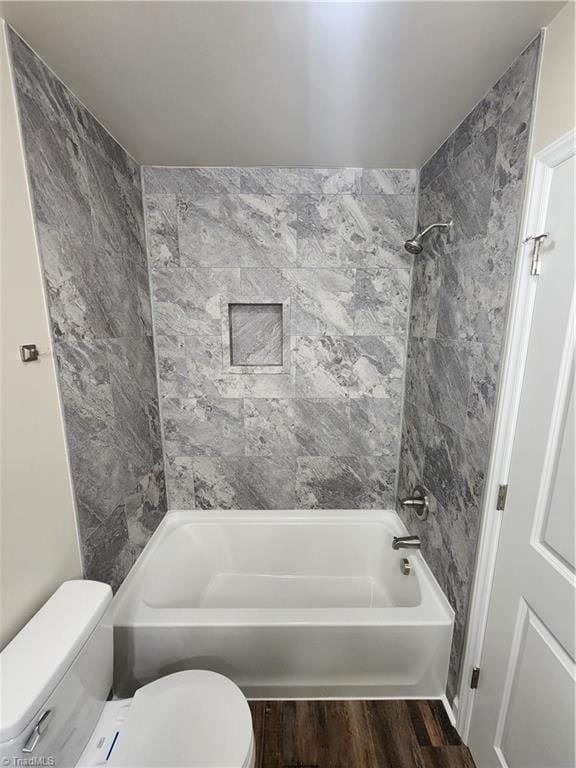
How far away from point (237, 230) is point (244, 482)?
1.48 m

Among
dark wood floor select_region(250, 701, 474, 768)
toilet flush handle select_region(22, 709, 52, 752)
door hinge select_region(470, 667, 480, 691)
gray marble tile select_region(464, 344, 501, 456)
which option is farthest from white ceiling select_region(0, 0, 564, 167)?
dark wood floor select_region(250, 701, 474, 768)

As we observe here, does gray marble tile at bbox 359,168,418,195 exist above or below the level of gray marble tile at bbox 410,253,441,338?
above

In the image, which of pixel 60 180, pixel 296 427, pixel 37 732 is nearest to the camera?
pixel 37 732

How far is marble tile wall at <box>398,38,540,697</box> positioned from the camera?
990mm

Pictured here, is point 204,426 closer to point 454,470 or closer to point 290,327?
Answer: point 290,327

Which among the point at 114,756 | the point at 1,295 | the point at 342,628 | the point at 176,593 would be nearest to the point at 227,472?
the point at 176,593

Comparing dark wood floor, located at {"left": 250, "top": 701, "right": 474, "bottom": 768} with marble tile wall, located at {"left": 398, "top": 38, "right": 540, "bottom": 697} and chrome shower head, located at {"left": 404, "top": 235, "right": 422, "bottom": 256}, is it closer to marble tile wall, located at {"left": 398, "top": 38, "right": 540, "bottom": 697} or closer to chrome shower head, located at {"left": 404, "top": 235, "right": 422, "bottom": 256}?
marble tile wall, located at {"left": 398, "top": 38, "right": 540, "bottom": 697}

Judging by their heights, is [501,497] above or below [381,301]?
below

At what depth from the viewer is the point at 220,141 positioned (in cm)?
142

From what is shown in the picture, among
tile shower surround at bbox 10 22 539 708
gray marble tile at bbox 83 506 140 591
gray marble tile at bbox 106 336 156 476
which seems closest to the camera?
tile shower surround at bbox 10 22 539 708

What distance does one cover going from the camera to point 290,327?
1.81 meters

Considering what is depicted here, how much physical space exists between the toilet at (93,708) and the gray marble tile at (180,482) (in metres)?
0.94

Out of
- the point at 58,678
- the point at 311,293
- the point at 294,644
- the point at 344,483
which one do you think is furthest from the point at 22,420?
the point at 344,483

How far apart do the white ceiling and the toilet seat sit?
1978 millimetres
